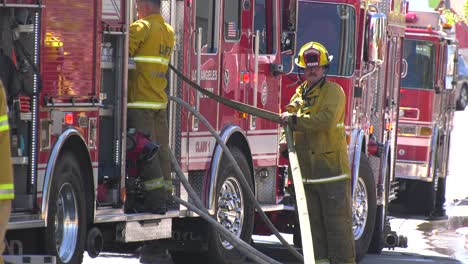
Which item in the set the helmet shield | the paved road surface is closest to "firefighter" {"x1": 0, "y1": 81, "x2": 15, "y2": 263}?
the helmet shield

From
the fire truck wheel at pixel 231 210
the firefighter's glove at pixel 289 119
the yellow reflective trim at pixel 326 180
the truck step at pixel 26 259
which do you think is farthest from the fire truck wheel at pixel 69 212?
the fire truck wheel at pixel 231 210

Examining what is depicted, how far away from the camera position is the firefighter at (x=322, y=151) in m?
9.88

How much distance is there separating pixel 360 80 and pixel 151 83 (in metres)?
4.84

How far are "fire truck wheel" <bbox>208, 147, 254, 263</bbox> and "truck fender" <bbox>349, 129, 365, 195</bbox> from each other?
2.13 m

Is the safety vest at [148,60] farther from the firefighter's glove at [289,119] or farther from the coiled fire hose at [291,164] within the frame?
the firefighter's glove at [289,119]

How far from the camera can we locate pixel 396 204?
812 inches

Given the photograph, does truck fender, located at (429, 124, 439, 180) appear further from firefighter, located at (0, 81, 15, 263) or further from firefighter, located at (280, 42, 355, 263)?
firefighter, located at (0, 81, 15, 263)

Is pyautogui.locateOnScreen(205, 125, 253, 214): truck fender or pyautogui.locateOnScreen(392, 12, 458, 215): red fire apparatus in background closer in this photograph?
pyautogui.locateOnScreen(205, 125, 253, 214): truck fender

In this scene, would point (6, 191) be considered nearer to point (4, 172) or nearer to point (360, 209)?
point (4, 172)

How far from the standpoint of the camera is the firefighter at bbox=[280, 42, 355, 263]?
32.4ft

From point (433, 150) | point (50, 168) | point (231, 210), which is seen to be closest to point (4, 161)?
point (50, 168)

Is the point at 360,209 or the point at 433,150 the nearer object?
the point at 360,209

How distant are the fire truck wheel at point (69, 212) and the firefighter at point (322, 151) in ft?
5.38

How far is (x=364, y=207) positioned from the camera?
1436 centimetres
